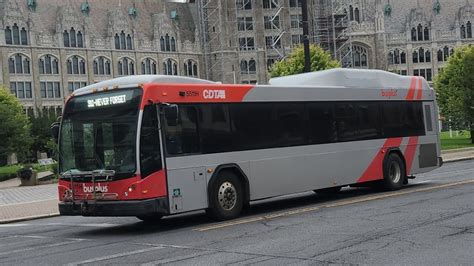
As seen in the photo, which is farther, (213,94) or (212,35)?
(212,35)

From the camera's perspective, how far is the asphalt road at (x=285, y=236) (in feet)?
28.5

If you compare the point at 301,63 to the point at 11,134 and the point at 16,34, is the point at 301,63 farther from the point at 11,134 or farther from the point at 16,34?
A: the point at 16,34

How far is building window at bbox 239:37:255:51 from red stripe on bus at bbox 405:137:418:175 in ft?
251

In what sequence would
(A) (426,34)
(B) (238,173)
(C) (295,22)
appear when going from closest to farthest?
(B) (238,173), (C) (295,22), (A) (426,34)

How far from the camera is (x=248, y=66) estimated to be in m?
94.0

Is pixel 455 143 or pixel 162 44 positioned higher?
pixel 162 44

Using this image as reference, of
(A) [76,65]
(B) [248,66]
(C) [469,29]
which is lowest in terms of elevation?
(B) [248,66]

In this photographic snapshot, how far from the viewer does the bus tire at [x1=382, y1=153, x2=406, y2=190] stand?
17125 millimetres

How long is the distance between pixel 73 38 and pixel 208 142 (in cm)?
7523

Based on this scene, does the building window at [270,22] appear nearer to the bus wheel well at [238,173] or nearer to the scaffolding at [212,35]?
the scaffolding at [212,35]

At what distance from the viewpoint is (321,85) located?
1605 cm

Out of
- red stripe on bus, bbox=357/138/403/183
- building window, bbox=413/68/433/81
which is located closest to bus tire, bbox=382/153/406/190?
red stripe on bus, bbox=357/138/403/183

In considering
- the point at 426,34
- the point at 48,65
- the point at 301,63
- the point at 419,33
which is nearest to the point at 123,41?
the point at 48,65

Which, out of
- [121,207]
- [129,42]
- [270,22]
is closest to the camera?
[121,207]
